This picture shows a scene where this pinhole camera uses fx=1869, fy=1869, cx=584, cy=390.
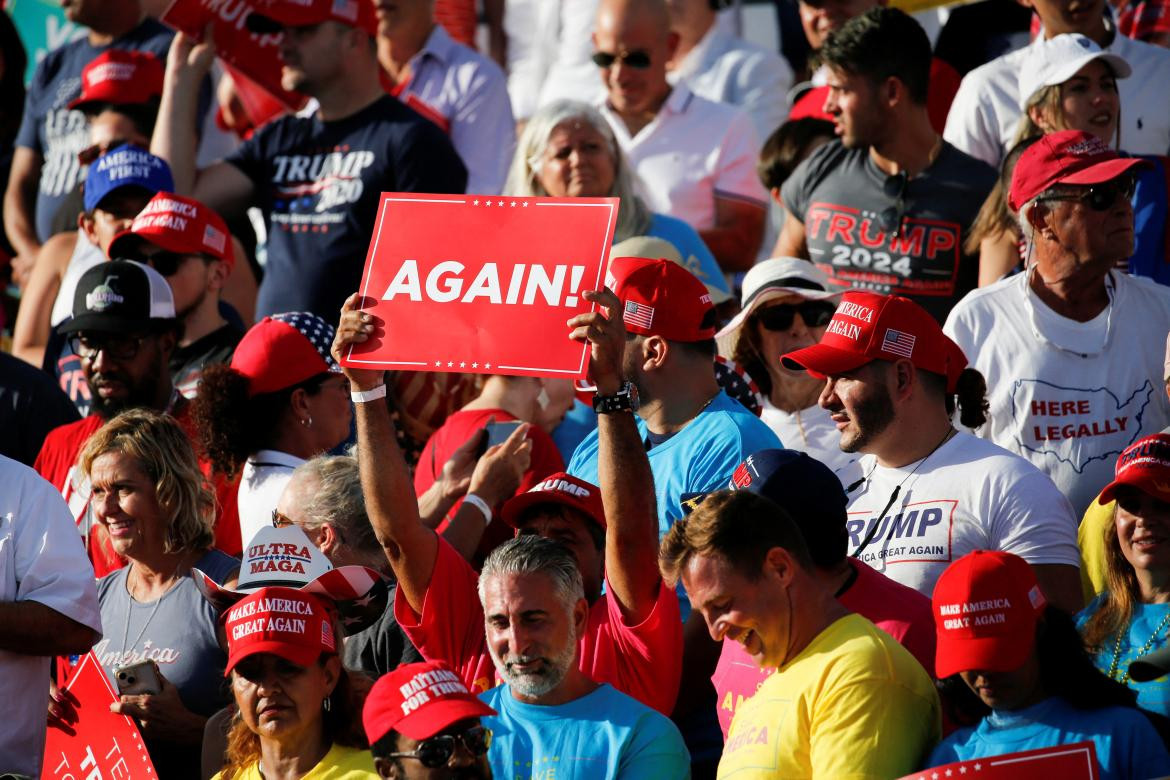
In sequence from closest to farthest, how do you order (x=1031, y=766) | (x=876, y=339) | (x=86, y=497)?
(x=1031, y=766)
(x=876, y=339)
(x=86, y=497)

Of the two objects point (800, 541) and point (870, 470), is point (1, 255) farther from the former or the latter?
point (800, 541)

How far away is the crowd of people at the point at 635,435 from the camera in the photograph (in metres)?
4.35

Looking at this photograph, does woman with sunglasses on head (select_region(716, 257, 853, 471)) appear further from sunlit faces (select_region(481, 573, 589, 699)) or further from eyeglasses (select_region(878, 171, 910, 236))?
sunlit faces (select_region(481, 573, 589, 699))

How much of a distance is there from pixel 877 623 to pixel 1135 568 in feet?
2.48

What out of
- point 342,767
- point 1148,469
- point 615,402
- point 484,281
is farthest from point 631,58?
point 342,767

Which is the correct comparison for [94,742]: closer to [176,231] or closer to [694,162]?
[176,231]

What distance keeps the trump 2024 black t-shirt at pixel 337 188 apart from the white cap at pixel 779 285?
5.44 ft

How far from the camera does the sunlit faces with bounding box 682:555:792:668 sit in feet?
14.2

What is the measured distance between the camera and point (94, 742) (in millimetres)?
5328

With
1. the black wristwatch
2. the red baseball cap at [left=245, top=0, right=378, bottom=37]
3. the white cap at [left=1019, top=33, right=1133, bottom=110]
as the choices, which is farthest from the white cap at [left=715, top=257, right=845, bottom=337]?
the red baseball cap at [left=245, top=0, right=378, bottom=37]

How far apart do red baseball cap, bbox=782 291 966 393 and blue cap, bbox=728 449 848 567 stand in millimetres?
632

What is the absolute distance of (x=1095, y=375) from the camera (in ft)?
19.3

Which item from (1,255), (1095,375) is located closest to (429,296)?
(1095,375)

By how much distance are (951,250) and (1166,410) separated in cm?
133
